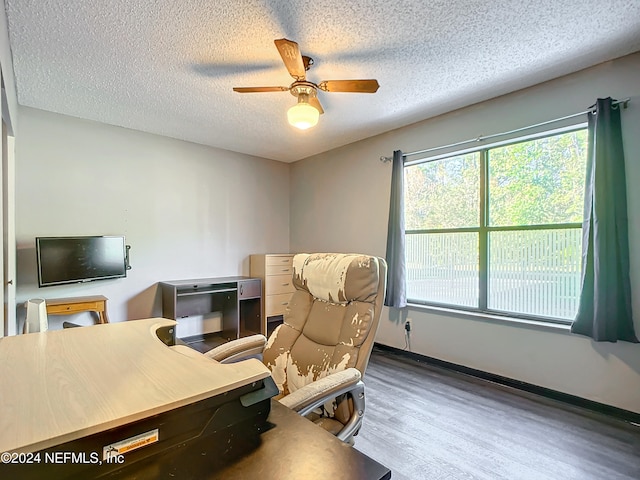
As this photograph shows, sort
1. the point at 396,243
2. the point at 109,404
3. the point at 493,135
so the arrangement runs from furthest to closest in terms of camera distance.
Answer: the point at 396,243, the point at 493,135, the point at 109,404

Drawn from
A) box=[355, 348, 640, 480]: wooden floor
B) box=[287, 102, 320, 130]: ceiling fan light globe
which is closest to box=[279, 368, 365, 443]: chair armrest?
box=[355, 348, 640, 480]: wooden floor

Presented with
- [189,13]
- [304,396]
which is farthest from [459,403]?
[189,13]

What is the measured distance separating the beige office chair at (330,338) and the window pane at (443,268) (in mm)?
1917

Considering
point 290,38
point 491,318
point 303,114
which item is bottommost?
point 491,318

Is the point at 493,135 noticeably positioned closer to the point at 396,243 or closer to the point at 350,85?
the point at 396,243

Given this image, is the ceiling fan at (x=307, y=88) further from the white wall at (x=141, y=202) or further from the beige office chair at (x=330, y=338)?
the white wall at (x=141, y=202)

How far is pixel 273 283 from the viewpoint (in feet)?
14.6

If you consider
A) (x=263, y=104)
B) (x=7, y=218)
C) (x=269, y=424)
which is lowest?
(x=269, y=424)

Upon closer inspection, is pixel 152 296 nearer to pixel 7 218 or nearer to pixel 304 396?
pixel 7 218

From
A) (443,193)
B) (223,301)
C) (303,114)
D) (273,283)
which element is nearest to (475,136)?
(443,193)

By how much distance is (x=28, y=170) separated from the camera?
3092 millimetres

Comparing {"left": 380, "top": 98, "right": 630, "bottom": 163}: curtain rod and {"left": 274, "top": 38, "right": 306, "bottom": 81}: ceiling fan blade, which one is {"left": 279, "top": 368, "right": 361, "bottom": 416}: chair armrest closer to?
{"left": 274, "top": 38, "right": 306, "bottom": 81}: ceiling fan blade

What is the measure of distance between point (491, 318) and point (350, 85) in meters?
2.32

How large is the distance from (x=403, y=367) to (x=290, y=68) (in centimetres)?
288
